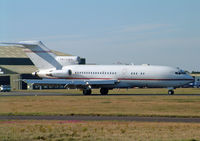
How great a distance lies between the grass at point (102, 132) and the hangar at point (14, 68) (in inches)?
3216

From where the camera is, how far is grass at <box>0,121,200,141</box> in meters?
21.9

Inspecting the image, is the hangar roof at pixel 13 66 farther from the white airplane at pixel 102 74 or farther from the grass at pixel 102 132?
the grass at pixel 102 132

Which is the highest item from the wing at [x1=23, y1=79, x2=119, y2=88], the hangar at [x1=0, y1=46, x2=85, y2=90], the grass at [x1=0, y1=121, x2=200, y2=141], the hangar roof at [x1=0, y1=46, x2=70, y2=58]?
the hangar roof at [x1=0, y1=46, x2=70, y2=58]

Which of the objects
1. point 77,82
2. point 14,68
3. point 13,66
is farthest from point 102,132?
point 13,66

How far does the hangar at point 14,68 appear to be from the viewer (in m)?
109

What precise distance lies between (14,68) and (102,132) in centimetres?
10368

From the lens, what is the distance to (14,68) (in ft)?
411

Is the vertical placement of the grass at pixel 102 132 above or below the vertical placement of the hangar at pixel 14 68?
below

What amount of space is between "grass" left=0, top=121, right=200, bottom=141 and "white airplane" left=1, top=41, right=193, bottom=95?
39061 mm

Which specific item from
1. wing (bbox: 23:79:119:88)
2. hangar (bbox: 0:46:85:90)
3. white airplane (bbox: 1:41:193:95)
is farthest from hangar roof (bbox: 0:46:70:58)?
wing (bbox: 23:79:119:88)

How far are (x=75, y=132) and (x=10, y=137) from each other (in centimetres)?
364

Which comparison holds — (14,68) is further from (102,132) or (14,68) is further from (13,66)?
(102,132)

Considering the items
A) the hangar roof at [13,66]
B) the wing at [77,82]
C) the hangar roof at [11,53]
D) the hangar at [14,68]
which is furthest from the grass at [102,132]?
the hangar roof at [11,53]

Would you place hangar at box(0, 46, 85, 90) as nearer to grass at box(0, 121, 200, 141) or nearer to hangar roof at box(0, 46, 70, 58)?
hangar roof at box(0, 46, 70, 58)
